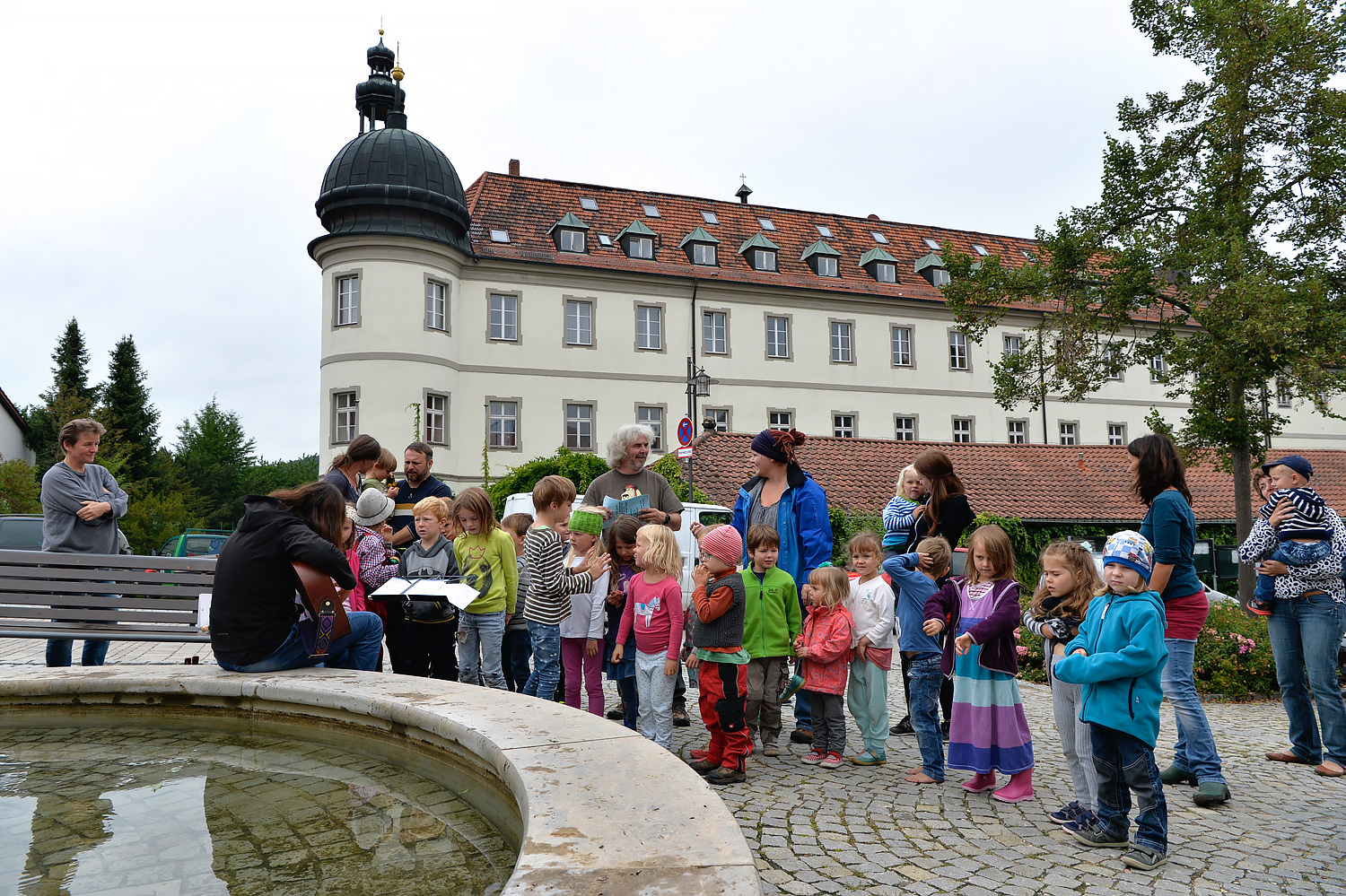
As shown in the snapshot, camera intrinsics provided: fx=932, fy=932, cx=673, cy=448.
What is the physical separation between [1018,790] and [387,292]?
92.5 feet

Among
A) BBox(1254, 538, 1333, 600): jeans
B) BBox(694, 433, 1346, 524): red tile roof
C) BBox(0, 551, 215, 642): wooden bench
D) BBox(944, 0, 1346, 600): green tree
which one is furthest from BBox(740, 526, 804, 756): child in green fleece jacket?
BBox(694, 433, 1346, 524): red tile roof

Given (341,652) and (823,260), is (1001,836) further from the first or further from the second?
(823,260)

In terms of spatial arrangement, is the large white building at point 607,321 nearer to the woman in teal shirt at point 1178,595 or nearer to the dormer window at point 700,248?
the dormer window at point 700,248

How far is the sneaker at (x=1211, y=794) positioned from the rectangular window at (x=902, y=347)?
3371cm

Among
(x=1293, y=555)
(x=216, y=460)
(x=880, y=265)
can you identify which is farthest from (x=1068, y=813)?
(x=216, y=460)

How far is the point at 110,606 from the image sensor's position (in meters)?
7.12

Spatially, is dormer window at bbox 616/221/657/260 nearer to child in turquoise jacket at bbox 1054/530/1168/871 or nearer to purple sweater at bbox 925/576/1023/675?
purple sweater at bbox 925/576/1023/675

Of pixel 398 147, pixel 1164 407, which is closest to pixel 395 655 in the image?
pixel 398 147

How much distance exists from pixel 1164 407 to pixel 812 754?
Answer: 4091cm

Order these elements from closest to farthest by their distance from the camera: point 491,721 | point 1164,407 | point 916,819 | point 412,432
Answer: point 491,721
point 916,819
point 412,432
point 1164,407

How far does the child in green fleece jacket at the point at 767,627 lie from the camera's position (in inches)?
224

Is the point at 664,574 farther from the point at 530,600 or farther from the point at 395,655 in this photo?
the point at 395,655

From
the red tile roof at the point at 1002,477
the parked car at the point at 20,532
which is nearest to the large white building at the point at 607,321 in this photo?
the red tile roof at the point at 1002,477

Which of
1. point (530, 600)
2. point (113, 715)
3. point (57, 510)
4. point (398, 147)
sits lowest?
point (113, 715)
